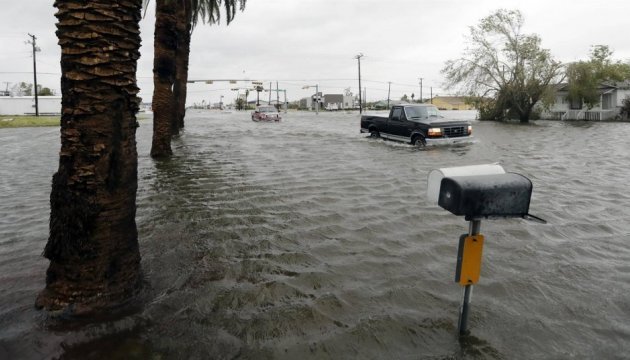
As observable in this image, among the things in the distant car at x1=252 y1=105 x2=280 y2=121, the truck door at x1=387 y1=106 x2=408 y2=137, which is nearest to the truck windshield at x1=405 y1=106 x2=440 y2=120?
the truck door at x1=387 y1=106 x2=408 y2=137

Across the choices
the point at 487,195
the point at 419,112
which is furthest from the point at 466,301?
the point at 419,112

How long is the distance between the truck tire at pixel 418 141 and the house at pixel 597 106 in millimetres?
29538

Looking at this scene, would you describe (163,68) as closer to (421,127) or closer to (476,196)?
(421,127)

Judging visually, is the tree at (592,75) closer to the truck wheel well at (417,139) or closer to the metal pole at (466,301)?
the truck wheel well at (417,139)

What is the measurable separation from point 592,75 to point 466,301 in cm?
4446

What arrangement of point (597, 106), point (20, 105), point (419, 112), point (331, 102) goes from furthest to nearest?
point (331, 102), point (20, 105), point (597, 106), point (419, 112)

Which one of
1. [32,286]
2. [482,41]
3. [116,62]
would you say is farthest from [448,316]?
[482,41]

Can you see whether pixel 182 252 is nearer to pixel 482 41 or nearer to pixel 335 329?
pixel 335 329

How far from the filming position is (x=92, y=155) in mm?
3176

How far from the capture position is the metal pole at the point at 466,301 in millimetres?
2770

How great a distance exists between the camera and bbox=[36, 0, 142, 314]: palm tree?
311cm

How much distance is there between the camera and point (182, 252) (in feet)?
15.3

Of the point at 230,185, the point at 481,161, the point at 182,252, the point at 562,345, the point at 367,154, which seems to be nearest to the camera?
the point at 562,345

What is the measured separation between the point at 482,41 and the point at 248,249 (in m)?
40.7
